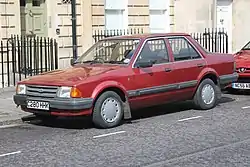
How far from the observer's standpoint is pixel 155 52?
34.3 feet

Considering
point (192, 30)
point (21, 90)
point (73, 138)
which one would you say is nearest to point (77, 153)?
point (73, 138)

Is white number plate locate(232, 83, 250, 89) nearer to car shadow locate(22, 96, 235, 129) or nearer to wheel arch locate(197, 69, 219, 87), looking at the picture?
car shadow locate(22, 96, 235, 129)

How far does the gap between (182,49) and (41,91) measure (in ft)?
10.3

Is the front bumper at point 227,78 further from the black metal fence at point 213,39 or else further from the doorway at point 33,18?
the black metal fence at point 213,39

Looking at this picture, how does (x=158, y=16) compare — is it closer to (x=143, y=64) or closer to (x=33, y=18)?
(x=33, y=18)

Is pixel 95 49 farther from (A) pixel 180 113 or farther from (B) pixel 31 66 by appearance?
(B) pixel 31 66

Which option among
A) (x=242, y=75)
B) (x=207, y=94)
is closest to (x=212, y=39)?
(x=242, y=75)

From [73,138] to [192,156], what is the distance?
87.6 inches

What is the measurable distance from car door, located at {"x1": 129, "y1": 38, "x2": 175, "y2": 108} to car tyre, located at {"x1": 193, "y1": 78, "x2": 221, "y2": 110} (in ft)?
2.71

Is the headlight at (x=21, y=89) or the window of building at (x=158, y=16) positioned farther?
the window of building at (x=158, y=16)

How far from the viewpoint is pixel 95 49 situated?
1094 cm

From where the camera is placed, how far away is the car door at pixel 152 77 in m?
9.93

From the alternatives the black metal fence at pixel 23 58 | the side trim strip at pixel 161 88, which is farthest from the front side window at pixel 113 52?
the black metal fence at pixel 23 58

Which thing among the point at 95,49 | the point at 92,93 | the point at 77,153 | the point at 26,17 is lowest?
the point at 77,153
